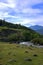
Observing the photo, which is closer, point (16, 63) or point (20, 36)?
point (16, 63)

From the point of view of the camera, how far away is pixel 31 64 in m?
28.2

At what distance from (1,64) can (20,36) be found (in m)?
146

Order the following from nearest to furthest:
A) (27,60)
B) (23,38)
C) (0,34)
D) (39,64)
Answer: (39,64) < (27,60) < (23,38) < (0,34)

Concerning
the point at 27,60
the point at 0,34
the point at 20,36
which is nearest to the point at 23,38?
the point at 20,36

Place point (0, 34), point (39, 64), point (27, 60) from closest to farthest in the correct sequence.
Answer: point (39, 64), point (27, 60), point (0, 34)

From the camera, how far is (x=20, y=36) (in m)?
174

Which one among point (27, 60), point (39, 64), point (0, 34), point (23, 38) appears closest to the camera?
point (39, 64)

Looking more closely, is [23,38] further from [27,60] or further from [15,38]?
[27,60]

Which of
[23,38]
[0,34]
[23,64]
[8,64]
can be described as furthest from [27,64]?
[0,34]

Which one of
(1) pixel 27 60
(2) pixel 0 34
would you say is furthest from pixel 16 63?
(2) pixel 0 34

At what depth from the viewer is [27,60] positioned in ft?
103

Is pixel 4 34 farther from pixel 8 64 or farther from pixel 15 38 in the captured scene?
pixel 8 64

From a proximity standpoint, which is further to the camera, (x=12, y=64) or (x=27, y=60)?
(x=27, y=60)

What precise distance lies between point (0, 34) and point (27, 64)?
167358 mm
